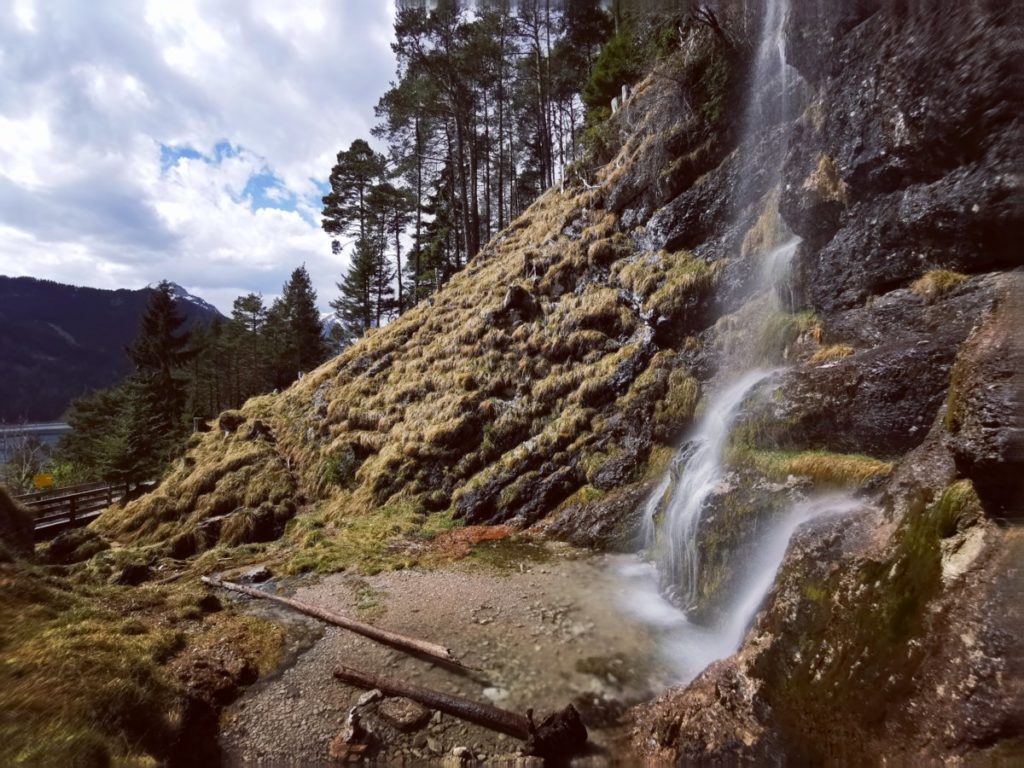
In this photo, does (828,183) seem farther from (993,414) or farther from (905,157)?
(993,414)

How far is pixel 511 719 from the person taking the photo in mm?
5250

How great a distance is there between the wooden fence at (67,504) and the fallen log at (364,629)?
1366 centimetres

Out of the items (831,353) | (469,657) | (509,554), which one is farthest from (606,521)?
(831,353)

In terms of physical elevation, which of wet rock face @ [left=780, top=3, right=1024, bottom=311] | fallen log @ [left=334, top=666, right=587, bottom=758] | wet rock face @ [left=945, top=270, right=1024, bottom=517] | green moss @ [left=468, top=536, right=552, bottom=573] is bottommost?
fallen log @ [left=334, top=666, right=587, bottom=758]

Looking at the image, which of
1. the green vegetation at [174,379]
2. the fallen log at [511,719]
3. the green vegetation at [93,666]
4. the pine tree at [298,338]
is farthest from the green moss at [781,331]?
the pine tree at [298,338]

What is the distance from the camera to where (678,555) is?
27.8ft

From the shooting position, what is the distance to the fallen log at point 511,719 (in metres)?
4.92

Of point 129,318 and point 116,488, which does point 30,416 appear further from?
point 116,488

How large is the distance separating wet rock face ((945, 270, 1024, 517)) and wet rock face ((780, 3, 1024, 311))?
2799 millimetres

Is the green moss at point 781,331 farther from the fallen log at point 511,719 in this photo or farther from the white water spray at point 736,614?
the fallen log at point 511,719

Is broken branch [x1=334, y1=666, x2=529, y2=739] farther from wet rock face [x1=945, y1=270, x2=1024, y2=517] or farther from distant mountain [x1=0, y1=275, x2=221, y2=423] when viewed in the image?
distant mountain [x1=0, y1=275, x2=221, y2=423]

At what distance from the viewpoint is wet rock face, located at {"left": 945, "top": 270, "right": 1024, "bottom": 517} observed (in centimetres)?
404

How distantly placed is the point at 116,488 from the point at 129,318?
8528 inches

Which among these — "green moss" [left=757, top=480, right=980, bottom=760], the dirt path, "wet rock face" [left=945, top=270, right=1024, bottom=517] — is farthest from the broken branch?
"wet rock face" [left=945, top=270, right=1024, bottom=517]
